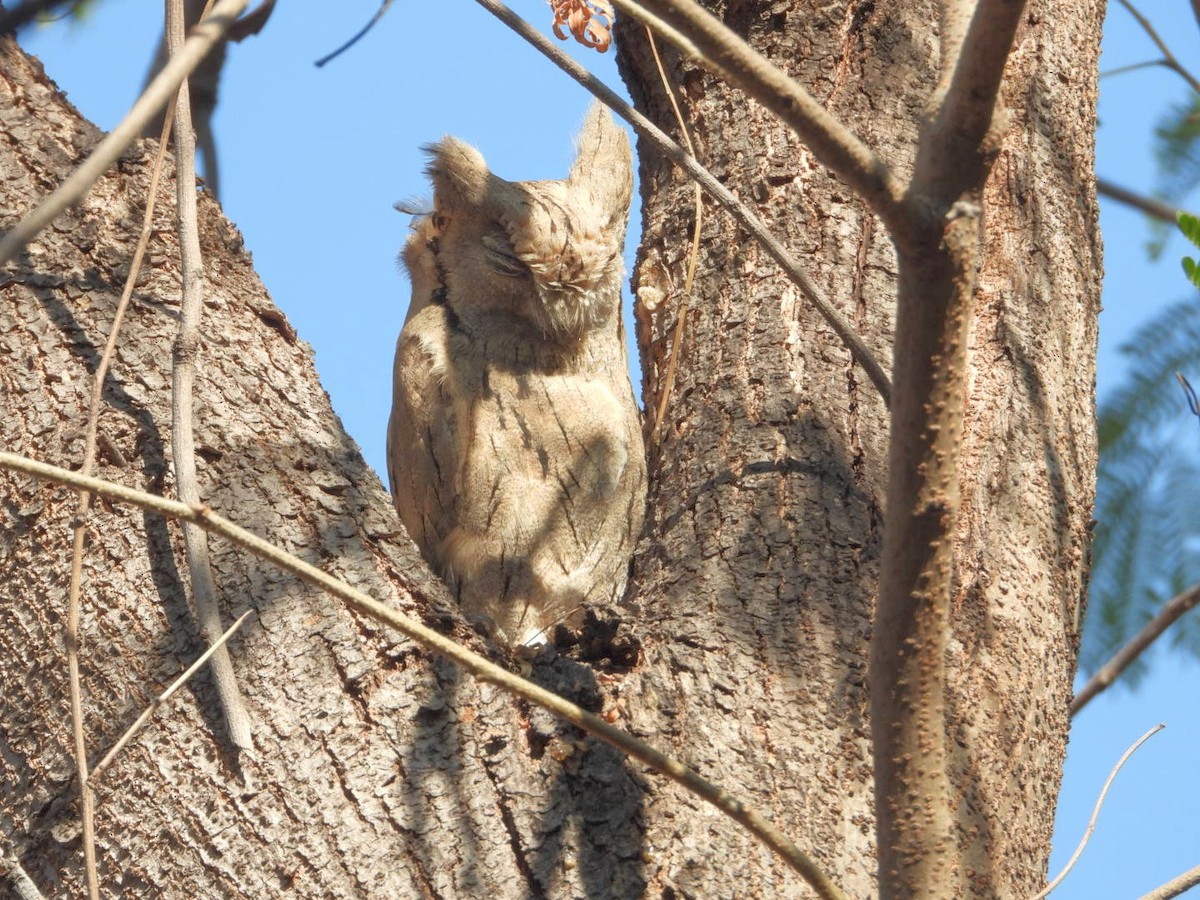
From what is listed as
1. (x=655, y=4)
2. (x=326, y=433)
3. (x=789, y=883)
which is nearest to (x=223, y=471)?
(x=326, y=433)

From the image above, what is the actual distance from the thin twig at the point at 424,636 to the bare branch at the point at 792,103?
500 millimetres

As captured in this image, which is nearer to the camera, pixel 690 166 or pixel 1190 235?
pixel 690 166

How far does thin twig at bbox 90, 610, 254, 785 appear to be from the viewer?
151 cm

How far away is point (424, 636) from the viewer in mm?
1149

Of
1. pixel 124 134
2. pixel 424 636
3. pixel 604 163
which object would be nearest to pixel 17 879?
pixel 424 636

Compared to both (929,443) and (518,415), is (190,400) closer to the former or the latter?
(929,443)

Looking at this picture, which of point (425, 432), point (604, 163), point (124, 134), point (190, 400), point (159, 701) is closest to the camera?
point (124, 134)

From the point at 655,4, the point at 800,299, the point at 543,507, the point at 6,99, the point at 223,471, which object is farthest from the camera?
the point at 543,507

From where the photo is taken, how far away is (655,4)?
1041mm

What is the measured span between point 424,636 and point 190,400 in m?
0.80

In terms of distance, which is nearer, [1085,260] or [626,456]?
[1085,260]

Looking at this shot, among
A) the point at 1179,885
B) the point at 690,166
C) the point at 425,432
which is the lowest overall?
the point at 1179,885

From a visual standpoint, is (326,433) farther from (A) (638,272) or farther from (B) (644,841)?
(A) (638,272)

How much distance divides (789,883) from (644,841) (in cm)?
18
